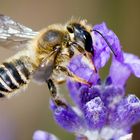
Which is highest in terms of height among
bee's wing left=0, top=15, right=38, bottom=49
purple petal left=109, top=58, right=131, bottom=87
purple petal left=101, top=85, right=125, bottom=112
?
bee's wing left=0, top=15, right=38, bottom=49

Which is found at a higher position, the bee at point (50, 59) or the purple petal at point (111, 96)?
the bee at point (50, 59)

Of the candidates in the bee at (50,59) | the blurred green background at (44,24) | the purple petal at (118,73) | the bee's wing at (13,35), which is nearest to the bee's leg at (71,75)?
the bee at (50,59)

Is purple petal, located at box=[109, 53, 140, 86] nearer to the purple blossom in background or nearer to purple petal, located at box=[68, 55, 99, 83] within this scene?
the purple blossom in background

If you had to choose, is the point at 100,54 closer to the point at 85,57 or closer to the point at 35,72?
the point at 85,57

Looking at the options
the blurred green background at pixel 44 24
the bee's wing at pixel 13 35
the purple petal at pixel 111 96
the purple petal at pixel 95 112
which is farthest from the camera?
the blurred green background at pixel 44 24

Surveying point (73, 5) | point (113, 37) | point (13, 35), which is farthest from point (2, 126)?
point (113, 37)

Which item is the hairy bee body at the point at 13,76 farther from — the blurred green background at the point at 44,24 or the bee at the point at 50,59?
the blurred green background at the point at 44,24

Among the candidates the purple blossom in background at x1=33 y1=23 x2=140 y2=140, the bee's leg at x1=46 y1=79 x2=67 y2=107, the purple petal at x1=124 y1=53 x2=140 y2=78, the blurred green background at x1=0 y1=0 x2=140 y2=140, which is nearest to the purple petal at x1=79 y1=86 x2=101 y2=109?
the purple blossom in background at x1=33 y1=23 x2=140 y2=140
